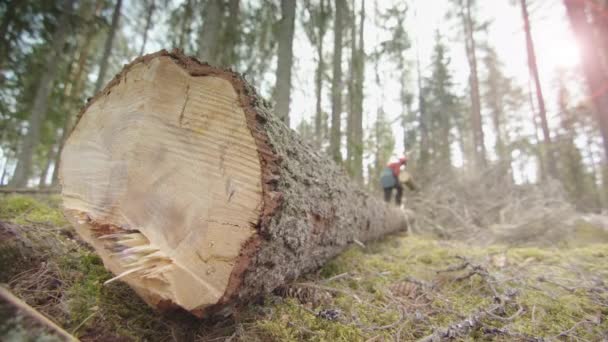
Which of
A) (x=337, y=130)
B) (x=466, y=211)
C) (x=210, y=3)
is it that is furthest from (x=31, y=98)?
(x=466, y=211)

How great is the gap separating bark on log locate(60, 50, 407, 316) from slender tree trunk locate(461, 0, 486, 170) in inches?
525

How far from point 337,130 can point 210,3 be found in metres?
3.63

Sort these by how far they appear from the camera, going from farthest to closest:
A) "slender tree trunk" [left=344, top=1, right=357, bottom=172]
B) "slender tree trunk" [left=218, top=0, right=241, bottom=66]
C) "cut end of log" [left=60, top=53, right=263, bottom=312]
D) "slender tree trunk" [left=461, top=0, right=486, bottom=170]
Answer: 1. "slender tree trunk" [left=461, top=0, right=486, bottom=170]
2. "slender tree trunk" [left=344, top=1, right=357, bottom=172]
3. "slender tree trunk" [left=218, top=0, right=241, bottom=66]
4. "cut end of log" [left=60, top=53, right=263, bottom=312]

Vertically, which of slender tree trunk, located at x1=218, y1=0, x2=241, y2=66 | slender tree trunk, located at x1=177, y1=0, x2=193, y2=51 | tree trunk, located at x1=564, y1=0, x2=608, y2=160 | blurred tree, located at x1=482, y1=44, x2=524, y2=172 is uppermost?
blurred tree, located at x1=482, y1=44, x2=524, y2=172

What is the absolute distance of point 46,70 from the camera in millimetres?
7109

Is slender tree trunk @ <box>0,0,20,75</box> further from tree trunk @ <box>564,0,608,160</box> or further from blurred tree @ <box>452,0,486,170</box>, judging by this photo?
blurred tree @ <box>452,0,486,170</box>

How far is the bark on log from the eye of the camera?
1.22 metres

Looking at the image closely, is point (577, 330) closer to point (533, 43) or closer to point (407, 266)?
point (407, 266)

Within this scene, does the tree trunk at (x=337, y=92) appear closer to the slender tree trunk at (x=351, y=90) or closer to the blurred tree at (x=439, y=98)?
the slender tree trunk at (x=351, y=90)

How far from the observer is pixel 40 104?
684 cm

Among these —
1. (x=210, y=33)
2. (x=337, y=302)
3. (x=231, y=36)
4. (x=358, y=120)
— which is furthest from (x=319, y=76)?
(x=337, y=302)

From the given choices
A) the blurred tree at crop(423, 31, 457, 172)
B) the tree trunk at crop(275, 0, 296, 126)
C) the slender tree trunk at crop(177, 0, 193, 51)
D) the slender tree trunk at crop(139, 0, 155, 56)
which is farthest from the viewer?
the blurred tree at crop(423, 31, 457, 172)

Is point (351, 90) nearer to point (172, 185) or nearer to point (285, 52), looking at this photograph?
point (285, 52)

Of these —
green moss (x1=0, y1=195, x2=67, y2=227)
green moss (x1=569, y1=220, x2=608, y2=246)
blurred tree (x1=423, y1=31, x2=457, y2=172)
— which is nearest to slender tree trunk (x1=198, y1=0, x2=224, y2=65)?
green moss (x1=0, y1=195, x2=67, y2=227)
